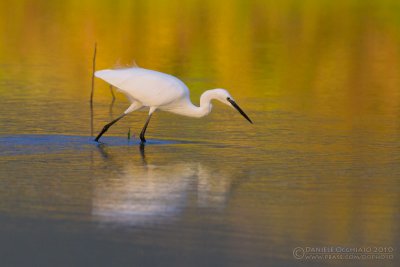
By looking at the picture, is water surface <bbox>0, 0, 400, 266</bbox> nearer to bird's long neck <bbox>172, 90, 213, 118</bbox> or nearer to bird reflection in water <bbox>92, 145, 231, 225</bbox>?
bird reflection in water <bbox>92, 145, 231, 225</bbox>

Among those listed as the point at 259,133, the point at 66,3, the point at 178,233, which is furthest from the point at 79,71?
the point at 66,3

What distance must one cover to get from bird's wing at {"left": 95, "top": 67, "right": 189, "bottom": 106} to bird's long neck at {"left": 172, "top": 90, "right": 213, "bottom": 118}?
0.18 metres

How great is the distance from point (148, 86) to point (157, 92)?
13cm

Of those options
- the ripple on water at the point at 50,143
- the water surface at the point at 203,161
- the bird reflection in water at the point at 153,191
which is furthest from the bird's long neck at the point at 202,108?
the bird reflection in water at the point at 153,191

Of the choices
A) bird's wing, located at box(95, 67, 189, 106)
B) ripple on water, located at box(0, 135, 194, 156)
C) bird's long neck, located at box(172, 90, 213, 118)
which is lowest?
ripple on water, located at box(0, 135, 194, 156)

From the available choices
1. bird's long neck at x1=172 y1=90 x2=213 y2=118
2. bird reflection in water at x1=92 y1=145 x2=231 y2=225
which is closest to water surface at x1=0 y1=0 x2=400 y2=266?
bird reflection in water at x1=92 y1=145 x2=231 y2=225

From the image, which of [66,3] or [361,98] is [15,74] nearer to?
[361,98]

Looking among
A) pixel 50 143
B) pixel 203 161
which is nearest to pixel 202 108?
pixel 203 161

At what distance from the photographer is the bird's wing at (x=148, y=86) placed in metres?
12.2

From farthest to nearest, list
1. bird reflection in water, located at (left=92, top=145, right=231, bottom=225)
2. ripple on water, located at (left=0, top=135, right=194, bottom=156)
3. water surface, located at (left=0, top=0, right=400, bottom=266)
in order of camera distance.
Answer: ripple on water, located at (left=0, top=135, right=194, bottom=156)
bird reflection in water, located at (left=92, top=145, right=231, bottom=225)
water surface, located at (left=0, top=0, right=400, bottom=266)

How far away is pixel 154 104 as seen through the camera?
40.3 ft

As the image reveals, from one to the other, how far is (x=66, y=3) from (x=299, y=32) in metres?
10.8

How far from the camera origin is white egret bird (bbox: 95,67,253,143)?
40.1ft

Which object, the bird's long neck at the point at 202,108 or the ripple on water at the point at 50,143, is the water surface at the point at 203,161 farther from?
Answer: the bird's long neck at the point at 202,108
